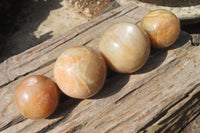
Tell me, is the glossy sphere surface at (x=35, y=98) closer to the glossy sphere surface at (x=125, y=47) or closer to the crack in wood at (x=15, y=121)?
the crack in wood at (x=15, y=121)

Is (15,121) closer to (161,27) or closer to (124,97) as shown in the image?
(124,97)

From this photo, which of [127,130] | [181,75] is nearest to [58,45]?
[127,130]

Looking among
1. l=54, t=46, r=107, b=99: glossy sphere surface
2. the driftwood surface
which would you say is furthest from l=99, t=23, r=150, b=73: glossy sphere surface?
the driftwood surface

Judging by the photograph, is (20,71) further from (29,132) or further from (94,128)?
(94,128)

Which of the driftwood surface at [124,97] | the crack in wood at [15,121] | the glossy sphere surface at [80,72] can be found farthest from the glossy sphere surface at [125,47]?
the crack in wood at [15,121]

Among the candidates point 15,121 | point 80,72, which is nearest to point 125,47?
point 80,72

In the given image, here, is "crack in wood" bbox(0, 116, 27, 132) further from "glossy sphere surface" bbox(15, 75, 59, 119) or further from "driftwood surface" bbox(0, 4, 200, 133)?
"glossy sphere surface" bbox(15, 75, 59, 119)
